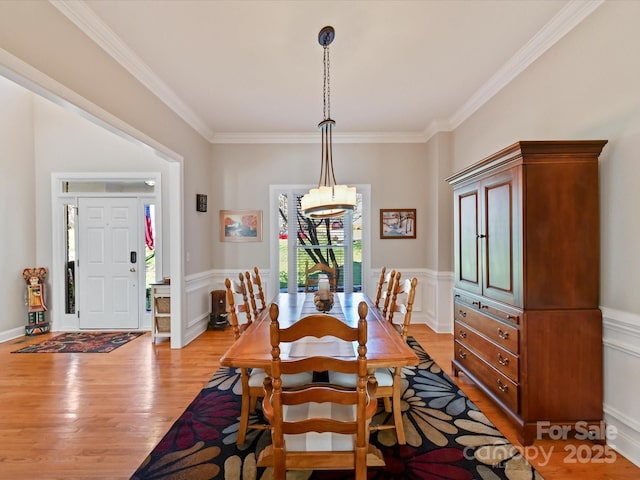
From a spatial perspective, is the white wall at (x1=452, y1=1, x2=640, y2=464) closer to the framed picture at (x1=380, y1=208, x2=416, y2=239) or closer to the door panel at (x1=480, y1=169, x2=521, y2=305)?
the door panel at (x1=480, y1=169, x2=521, y2=305)

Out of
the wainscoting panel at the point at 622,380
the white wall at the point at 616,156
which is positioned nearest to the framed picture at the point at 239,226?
the white wall at the point at 616,156

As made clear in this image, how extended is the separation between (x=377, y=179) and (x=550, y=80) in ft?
8.78

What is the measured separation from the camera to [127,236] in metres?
4.88

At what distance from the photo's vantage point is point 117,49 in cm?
269

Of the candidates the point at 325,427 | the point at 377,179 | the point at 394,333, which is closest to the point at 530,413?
the point at 394,333

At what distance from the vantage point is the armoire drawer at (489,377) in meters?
2.21

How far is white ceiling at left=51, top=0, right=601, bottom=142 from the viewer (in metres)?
2.29

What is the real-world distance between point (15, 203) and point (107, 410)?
3819 mm

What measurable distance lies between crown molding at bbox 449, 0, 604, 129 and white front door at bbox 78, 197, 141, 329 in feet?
16.3

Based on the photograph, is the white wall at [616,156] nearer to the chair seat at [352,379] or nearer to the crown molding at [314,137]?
the chair seat at [352,379]

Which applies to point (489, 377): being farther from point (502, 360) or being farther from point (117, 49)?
point (117, 49)

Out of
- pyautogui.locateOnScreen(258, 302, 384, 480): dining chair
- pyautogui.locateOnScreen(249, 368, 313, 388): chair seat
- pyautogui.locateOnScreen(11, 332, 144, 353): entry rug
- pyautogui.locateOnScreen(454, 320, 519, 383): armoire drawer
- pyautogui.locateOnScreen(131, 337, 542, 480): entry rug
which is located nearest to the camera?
pyautogui.locateOnScreen(258, 302, 384, 480): dining chair

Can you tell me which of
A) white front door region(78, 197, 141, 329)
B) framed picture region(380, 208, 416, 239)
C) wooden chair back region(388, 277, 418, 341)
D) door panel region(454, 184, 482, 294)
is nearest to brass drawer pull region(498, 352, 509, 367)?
door panel region(454, 184, 482, 294)

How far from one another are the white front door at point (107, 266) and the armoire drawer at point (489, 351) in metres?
4.56
